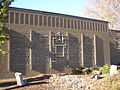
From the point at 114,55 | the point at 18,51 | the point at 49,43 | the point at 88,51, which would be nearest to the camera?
the point at 18,51

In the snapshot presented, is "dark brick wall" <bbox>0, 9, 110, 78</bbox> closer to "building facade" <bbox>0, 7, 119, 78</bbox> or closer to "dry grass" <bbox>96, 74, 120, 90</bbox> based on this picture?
"building facade" <bbox>0, 7, 119, 78</bbox>

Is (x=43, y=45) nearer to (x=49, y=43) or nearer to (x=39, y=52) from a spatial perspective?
(x=49, y=43)

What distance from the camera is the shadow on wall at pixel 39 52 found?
23048 mm

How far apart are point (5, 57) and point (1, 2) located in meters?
5.59

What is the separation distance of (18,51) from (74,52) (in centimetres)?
646

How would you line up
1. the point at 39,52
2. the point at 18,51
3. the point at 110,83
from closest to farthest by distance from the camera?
the point at 110,83 < the point at 18,51 < the point at 39,52

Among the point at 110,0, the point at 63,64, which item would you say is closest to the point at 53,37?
the point at 63,64

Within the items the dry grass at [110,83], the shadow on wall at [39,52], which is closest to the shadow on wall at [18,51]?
the shadow on wall at [39,52]

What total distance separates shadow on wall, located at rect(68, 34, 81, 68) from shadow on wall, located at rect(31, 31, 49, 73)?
2.95m

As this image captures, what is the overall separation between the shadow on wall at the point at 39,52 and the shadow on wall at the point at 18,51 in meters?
0.73

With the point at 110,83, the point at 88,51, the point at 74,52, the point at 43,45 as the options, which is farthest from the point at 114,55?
the point at 110,83

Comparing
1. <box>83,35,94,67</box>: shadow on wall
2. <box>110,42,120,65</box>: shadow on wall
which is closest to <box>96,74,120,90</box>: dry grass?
<box>83,35,94,67</box>: shadow on wall

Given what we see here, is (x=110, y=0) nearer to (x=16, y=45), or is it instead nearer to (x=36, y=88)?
(x=16, y=45)

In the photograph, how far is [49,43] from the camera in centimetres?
2405
